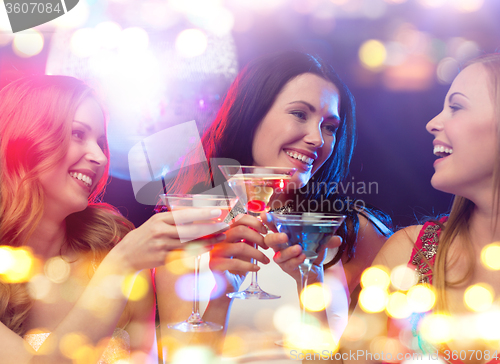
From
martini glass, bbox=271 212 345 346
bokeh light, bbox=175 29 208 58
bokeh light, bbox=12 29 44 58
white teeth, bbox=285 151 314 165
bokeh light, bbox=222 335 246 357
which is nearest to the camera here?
martini glass, bbox=271 212 345 346

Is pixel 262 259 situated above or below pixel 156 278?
above

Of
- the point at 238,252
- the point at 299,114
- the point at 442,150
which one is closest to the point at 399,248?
the point at 442,150

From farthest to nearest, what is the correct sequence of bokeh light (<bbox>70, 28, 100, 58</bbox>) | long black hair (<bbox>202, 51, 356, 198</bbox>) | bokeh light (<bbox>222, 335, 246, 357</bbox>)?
bokeh light (<bbox>70, 28, 100, 58</bbox>), long black hair (<bbox>202, 51, 356, 198</bbox>), bokeh light (<bbox>222, 335, 246, 357</bbox>)

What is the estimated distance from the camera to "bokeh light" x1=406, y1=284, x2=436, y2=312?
5.19ft

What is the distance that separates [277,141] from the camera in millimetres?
2174

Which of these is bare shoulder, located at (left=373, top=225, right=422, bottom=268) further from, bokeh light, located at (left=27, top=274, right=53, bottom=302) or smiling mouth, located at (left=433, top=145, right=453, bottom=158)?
bokeh light, located at (left=27, top=274, right=53, bottom=302)

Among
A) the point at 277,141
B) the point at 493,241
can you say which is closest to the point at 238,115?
the point at 277,141

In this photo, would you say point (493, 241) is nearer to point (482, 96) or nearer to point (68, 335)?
point (482, 96)

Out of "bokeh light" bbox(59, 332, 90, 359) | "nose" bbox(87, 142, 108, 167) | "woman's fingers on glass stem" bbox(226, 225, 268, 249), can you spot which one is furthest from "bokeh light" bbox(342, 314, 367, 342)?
"nose" bbox(87, 142, 108, 167)

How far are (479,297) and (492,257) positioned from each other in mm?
166

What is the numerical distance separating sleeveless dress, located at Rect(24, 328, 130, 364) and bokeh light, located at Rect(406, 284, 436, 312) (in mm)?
1244

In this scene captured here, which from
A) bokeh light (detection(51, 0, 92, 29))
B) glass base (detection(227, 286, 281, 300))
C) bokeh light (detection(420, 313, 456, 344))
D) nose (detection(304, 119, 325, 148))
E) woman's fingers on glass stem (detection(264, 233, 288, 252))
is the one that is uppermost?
bokeh light (detection(51, 0, 92, 29))

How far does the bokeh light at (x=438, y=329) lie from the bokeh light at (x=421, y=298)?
0.04 meters

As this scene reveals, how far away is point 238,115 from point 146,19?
3.21 feet
